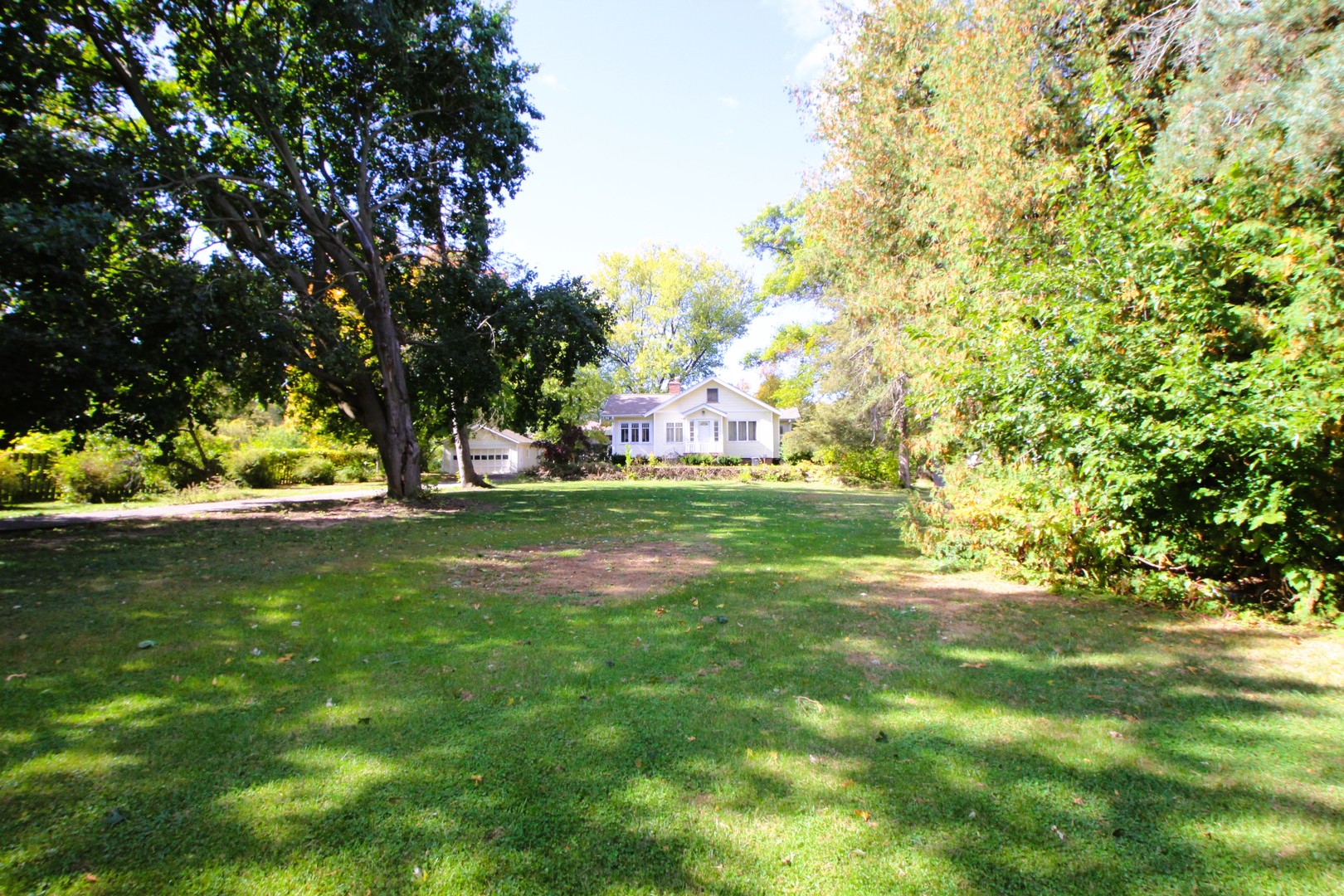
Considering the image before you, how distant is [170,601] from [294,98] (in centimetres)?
1388

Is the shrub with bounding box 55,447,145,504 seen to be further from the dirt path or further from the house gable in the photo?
the house gable

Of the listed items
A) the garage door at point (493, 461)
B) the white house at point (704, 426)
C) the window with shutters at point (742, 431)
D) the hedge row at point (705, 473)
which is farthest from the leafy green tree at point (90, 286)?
the window with shutters at point (742, 431)

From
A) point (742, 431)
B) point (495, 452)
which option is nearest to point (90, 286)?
point (495, 452)

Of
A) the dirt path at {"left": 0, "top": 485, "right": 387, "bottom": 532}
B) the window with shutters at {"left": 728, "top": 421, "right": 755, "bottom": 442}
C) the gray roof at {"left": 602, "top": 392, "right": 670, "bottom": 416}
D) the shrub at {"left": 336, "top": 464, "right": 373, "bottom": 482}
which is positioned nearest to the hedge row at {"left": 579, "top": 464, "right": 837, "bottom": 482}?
the window with shutters at {"left": 728, "top": 421, "right": 755, "bottom": 442}

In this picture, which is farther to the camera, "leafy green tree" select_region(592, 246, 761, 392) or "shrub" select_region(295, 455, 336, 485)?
"leafy green tree" select_region(592, 246, 761, 392)

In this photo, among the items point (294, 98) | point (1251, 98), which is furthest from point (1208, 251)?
point (294, 98)

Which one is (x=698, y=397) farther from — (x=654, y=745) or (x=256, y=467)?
(x=654, y=745)

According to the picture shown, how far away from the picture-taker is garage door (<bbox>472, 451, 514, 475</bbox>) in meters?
42.5

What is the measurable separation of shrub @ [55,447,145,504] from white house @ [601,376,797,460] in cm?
2701

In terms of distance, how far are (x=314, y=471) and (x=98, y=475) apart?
32.4 feet

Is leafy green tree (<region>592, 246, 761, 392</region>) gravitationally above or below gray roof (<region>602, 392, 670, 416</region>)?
above

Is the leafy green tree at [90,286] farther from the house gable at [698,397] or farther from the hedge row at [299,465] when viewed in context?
the house gable at [698,397]

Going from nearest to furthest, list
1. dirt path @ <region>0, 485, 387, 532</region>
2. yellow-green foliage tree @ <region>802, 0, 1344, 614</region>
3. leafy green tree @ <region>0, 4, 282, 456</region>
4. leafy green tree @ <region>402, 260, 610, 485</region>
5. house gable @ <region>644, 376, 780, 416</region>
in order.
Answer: yellow-green foliage tree @ <region>802, 0, 1344, 614</region>
leafy green tree @ <region>0, 4, 282, 456</region>
dirt path @ <region>0, 485, 387, 532</region>
leafy green tree @ <region>402, 260, 610, 485</region>
house gable @ <region>644, 376, 780, 416</region>

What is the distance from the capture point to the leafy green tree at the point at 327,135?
12.8 metres
